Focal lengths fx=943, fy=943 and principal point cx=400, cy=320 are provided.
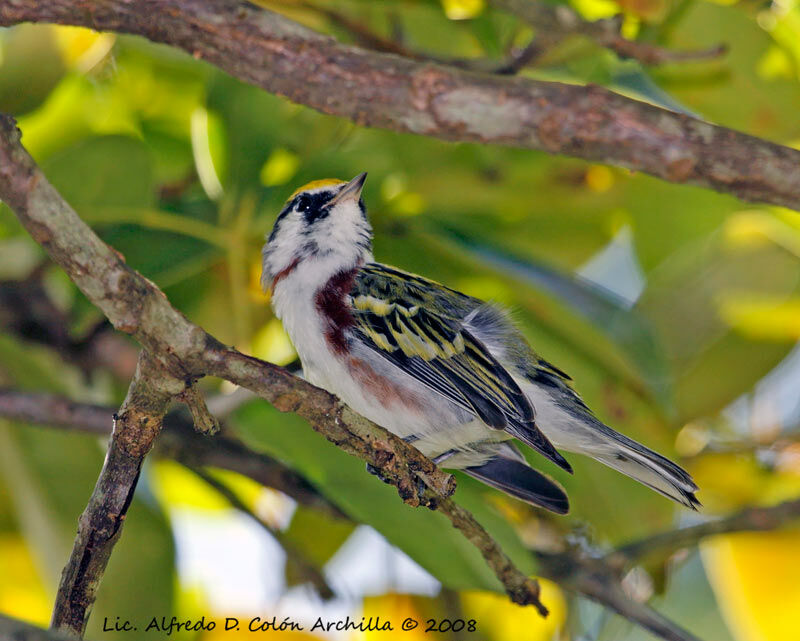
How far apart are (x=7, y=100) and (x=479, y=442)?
1.73 meters

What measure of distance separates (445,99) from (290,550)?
5.10 ft

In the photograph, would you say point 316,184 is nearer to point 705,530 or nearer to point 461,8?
point 461,8

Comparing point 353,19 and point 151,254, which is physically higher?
point 353,19

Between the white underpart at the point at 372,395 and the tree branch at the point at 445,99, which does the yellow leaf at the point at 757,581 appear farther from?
the tree branch at the point at 445,99

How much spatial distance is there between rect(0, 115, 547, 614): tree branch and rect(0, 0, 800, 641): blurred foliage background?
64 centimetres

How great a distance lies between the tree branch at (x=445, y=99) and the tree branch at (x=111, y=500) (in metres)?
1.08

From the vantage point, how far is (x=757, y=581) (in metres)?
3.29

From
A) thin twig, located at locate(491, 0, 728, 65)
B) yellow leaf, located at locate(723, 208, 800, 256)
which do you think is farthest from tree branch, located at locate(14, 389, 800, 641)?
thin twig, located at locate(491, 0, 728, 65)

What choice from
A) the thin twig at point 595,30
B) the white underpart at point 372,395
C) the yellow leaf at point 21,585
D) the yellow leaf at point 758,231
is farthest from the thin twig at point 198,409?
the yellow leaf at point 758,231

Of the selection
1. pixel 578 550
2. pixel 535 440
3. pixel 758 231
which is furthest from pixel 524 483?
pixel 758 231

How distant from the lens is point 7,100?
283 cm

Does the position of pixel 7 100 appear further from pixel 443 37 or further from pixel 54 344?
pixel 443 37

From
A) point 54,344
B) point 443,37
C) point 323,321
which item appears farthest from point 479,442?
point 54,344

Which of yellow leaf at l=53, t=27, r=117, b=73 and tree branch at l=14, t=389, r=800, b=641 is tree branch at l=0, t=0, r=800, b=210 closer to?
yellow leaf at l=53, t=27, r=117, b=73
